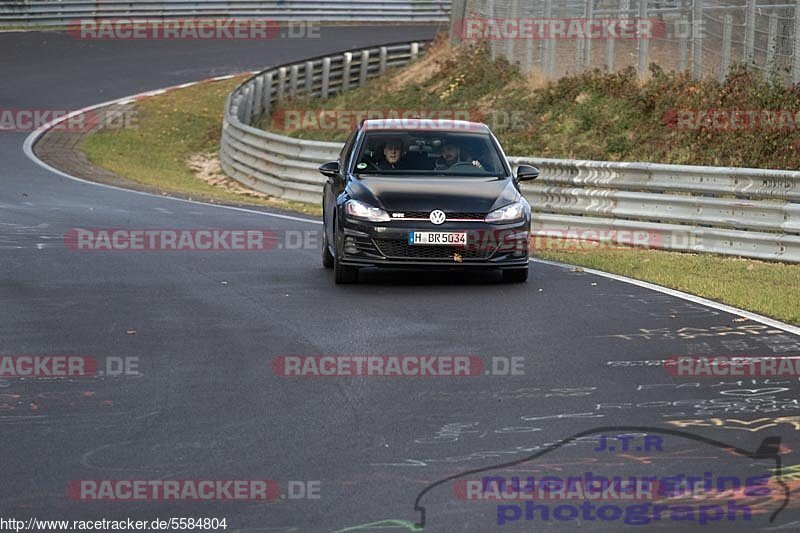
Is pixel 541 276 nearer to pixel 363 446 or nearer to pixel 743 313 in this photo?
pixel 743 313

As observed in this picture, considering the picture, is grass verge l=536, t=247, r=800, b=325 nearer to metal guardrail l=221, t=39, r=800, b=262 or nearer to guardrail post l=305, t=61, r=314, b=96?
metal guardrail l=221, t=39, r=800, b=262

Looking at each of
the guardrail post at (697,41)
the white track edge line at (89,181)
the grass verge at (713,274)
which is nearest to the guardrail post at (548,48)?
the guardrail post at (697,41)

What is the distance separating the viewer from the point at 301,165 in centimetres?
2589

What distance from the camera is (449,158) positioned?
15.3 meters

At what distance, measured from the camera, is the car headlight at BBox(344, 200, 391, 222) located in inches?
552

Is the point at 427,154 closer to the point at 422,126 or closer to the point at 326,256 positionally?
the point at 422,126

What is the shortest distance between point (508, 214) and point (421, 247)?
2.96ft

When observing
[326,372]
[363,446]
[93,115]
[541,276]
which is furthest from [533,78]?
[363,446]

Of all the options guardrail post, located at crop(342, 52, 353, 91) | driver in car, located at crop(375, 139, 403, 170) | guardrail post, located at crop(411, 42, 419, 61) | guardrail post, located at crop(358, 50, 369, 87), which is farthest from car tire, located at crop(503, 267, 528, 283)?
guardrail post, located at crop(411, 42, 419, 61)

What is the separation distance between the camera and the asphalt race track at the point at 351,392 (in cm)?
691

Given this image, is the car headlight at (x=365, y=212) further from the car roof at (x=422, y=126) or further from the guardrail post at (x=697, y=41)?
the guardrail post at (x=697, y=41)

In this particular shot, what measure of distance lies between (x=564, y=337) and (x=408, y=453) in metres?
3.92

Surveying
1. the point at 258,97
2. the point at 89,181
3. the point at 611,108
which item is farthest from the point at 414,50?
the point at 89,181

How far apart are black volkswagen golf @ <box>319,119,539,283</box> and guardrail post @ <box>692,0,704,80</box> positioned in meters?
11.8
